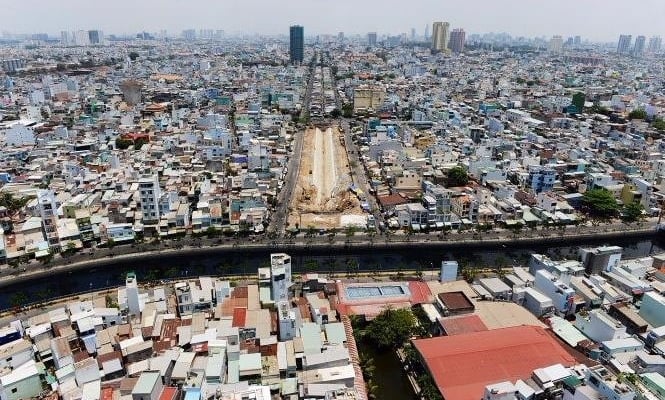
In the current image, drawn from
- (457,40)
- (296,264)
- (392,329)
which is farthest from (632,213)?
(457,40)

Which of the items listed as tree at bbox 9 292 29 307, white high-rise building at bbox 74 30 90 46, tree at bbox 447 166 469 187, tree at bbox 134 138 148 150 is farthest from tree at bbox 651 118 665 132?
white high-rise building at bbox 74 30 90 46

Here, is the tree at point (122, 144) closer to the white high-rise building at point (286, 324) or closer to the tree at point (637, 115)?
the white high-rise building at point (286, 324)

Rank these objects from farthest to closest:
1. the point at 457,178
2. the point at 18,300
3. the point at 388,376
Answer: the point at 457,178
the point at 18,300
the point at 388,376

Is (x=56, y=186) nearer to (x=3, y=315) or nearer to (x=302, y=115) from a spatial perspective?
(x=3, y=315)

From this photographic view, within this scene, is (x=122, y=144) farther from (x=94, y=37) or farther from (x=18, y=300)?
(x=94, y=37)

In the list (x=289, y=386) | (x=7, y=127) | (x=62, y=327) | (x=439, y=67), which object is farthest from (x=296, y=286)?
(x=439, y=67)

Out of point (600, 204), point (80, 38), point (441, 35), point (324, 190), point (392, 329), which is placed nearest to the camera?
point (392, 329)

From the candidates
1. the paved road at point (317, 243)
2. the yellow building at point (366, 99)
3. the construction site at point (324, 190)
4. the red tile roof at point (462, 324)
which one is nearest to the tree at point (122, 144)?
the construction site at point (324, 190)

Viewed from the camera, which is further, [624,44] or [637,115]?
[624,44]
